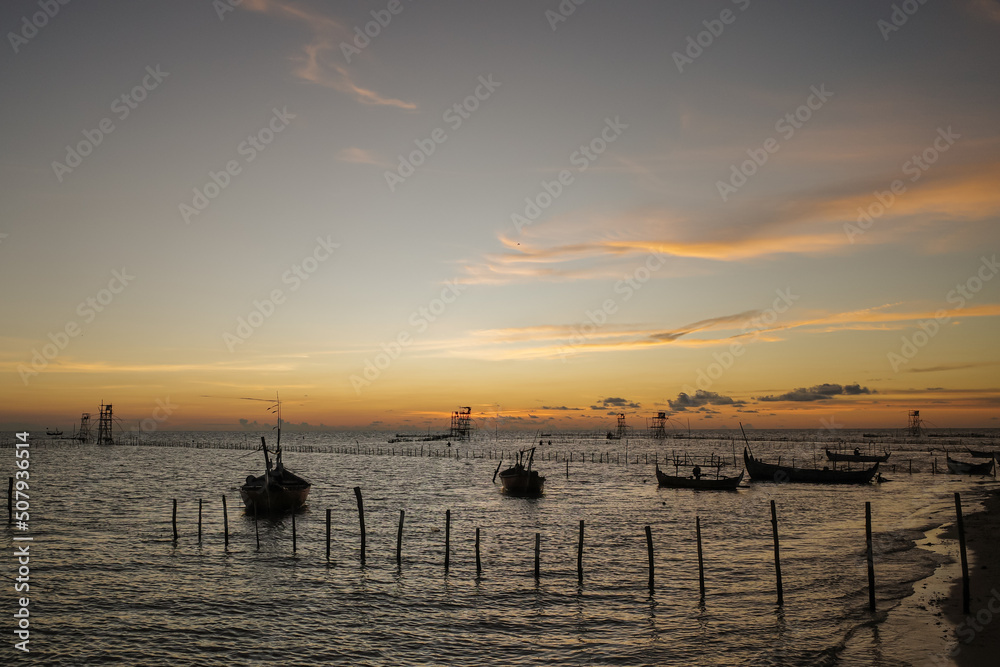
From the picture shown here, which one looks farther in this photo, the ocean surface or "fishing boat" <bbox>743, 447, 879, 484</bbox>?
"fishing boat" <bbox>743, 447, 879, 484</bbox>

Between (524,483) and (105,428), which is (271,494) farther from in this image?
(105,428)

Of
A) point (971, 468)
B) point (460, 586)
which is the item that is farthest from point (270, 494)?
point (971, 468)

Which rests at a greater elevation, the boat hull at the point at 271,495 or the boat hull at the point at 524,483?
the boat hull at the point at 271,495

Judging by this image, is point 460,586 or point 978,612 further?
point 460,586

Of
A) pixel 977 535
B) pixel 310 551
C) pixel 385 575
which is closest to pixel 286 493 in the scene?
pixel 310 551

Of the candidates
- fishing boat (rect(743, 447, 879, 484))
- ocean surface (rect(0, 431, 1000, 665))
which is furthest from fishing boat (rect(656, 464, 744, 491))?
ocean surface (rect(0, 431, 1000, 665))

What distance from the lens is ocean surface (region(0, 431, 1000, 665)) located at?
19562mm

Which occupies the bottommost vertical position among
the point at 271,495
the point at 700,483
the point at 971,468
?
the point at 971,468

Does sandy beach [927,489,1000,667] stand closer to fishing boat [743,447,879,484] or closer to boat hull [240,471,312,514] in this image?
boat hull [240,471,312,514]

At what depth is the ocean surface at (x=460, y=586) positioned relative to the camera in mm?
19562

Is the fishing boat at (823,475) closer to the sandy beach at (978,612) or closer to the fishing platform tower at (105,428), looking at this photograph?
the sandy beach at (978,612)

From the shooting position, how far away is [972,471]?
8006 cm

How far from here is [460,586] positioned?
26.7 meters

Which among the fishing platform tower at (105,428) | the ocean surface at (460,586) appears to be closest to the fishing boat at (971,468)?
the ocean surface at (460,586)
